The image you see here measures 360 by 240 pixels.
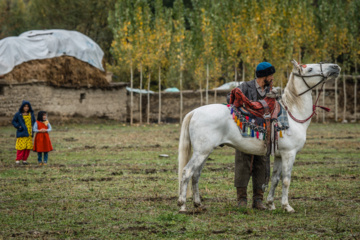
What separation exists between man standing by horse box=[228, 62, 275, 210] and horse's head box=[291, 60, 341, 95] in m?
0.40

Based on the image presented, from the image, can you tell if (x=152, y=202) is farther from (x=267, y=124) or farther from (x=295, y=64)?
(x=295, y=64)

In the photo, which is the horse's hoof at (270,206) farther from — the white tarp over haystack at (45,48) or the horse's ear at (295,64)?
the white tarp over haystack at (45,48)

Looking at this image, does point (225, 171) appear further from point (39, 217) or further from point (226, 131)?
point (39, 217)

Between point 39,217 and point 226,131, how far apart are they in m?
2.62

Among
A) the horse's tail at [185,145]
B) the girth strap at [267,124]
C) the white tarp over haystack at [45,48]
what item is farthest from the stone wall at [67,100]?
the girth strap at [267,124]

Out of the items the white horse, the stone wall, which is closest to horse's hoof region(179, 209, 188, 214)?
the white horse

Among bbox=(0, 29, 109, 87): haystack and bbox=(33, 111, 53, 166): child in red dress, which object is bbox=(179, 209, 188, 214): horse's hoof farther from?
bbox=(0, 29, 109, 87): haystack

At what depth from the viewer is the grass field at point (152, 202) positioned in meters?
5.65

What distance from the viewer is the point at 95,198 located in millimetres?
7727

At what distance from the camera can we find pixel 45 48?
→ 2962 cm

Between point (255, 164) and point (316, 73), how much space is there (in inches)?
61.0

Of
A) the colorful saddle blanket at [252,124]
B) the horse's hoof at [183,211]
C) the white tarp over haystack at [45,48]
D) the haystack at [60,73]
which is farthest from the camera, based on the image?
the white tarp over haystack at [45,48]

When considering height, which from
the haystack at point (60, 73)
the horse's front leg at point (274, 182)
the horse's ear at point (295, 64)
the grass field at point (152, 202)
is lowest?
the grass field at point (152, 202)

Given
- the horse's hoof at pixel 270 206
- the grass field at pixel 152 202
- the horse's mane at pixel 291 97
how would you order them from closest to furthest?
1. the grass field at pixel 152 202
2. the horse's hoof at pixel 270 206
3. the horse's mane at pixel 291 97
